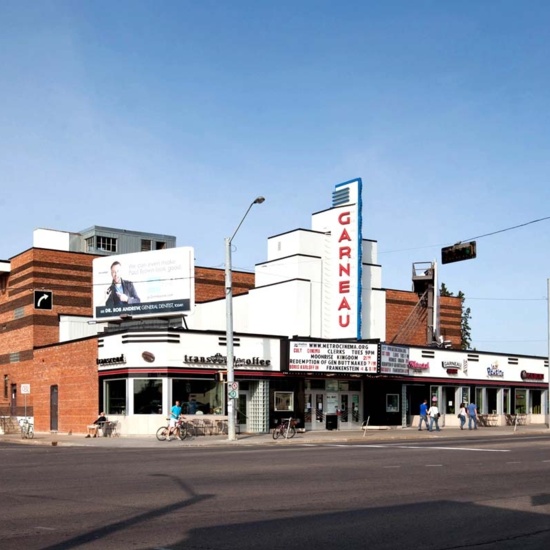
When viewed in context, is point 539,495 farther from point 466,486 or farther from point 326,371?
point 326,371

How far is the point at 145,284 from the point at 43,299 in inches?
322

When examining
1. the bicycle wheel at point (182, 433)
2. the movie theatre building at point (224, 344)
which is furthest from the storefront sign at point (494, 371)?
the bicycle wheel at point (182, 433)

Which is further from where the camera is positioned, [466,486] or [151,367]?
[151,367]

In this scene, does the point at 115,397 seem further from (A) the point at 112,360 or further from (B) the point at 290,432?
(B) the point at 290,432

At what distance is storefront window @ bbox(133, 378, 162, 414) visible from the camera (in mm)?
41188

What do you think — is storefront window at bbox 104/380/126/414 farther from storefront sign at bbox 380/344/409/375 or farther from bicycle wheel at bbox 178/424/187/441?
storefront sign at bbox 380/344/409/375

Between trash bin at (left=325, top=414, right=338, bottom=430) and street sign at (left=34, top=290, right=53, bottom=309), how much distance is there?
61.7 feet

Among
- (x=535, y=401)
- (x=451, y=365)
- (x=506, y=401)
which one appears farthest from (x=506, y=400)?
(x=451, y=365)

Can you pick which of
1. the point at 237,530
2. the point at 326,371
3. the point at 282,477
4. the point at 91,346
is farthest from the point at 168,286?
the point at 237,530

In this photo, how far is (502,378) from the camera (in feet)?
191

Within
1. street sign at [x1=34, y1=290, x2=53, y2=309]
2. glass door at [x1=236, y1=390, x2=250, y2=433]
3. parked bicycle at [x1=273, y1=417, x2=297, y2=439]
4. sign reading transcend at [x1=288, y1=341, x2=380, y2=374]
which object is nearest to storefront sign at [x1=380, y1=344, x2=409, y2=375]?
sign reading transcend at [x1=288, y1=341, x2=380, y2=374]

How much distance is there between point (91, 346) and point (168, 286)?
209 inches

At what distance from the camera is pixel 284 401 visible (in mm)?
45719

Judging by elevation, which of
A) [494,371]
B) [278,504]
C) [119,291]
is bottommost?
[278,504]
